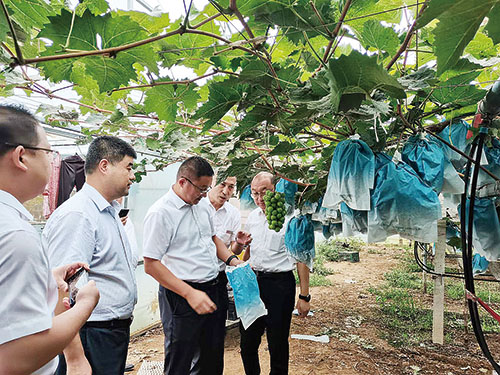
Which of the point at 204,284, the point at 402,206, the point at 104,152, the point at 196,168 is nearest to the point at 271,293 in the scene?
the point at 204,284

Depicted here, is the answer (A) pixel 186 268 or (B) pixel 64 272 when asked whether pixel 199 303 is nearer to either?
(A) pixel 186 268


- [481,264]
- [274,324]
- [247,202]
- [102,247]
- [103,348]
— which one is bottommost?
[274,324]

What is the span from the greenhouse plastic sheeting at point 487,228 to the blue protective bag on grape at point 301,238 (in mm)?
1261

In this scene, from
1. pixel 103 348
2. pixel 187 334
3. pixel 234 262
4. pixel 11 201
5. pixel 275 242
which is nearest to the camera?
pixel 11 201

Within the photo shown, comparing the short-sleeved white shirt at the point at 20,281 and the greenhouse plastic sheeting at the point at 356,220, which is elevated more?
the greenhouse plastic sheeting at the point at 356,220

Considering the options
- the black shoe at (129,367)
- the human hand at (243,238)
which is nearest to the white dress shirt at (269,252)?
the human hand at (243,238)

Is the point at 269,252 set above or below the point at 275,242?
below

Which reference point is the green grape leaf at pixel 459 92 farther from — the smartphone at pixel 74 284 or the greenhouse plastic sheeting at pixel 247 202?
the greenhouse plastic sheeting at pixel 247 202

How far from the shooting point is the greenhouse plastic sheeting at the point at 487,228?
144cm

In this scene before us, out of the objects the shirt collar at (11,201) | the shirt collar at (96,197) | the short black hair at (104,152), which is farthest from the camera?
the short black hair at (104,152)

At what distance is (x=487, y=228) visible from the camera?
1.47 metres

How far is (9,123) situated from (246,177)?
154 cm

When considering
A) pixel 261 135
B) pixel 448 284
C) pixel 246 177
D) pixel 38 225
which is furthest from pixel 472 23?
pixel 448 284

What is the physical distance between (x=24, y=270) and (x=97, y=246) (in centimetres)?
92
